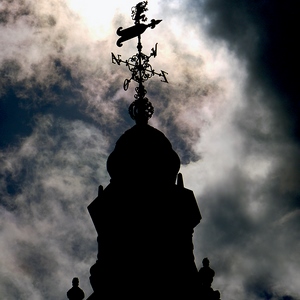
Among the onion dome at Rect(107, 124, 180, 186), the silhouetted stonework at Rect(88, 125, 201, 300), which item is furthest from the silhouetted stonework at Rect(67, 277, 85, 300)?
the onion dome at Rect(107, 124, 180, 186)

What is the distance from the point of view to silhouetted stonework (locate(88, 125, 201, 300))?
67.5ft

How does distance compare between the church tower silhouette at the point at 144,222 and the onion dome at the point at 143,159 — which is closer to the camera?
the church tower silhouette at the point at 144,222

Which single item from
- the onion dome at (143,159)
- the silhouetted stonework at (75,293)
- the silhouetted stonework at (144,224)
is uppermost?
the onion dome at (143,159)

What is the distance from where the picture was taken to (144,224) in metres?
21.9

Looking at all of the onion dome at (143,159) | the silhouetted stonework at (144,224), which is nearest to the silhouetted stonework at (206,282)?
the silhouetted stonework at (144,224)

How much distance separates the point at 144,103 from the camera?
26.1m

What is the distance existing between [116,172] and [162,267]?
5055 mm

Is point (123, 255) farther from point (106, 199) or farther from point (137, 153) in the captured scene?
point (137, 153)

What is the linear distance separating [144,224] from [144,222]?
8 cm

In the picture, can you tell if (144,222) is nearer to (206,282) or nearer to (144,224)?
(144,224)

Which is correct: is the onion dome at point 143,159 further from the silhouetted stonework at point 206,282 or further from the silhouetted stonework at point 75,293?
the silhouetted stonework at point 75,293

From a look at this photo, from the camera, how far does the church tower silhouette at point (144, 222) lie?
20.6 meters

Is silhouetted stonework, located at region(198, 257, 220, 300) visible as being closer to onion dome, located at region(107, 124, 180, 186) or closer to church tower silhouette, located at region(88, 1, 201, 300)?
church tower silhouette, located at region(88, 1, 201, 300)

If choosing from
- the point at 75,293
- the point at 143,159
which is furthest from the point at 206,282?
the point at 143,159
